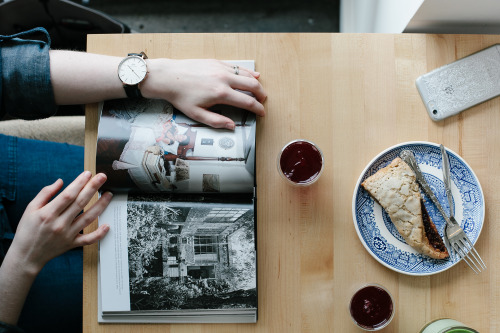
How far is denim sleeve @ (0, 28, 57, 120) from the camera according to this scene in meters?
0.77

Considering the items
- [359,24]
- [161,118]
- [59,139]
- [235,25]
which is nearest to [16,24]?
[59,139]

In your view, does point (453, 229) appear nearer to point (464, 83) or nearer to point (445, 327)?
point (445, 327)

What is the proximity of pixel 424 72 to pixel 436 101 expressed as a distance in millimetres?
68

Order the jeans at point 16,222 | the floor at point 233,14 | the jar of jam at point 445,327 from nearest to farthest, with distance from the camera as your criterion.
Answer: the jar of jam at point 445,327 → the jeans at point 16,222 → the floor at point 233,14

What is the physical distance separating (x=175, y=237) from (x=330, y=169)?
364 mm

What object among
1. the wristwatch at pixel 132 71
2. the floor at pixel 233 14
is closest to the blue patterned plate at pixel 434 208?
the wristwatch at pixel 132 71

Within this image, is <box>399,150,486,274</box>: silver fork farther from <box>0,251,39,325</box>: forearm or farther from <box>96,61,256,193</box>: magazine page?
<box>0,251,39,325</box>: forearm

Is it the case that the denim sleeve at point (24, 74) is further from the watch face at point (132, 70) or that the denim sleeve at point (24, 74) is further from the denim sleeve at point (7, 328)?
the denim sleeve at point (7, 328)

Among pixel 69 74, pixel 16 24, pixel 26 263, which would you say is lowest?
pixel 26 263

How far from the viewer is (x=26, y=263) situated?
2.67 feet

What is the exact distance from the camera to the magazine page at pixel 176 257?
0.80 metres

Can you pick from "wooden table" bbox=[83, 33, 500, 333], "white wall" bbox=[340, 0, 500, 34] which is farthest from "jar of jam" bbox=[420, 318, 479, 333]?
"white wall" bbox=[340, 0, 500, 34]

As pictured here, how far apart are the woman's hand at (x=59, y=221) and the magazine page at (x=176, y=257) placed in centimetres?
3

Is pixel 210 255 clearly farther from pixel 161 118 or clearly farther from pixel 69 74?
pixel 69 74
